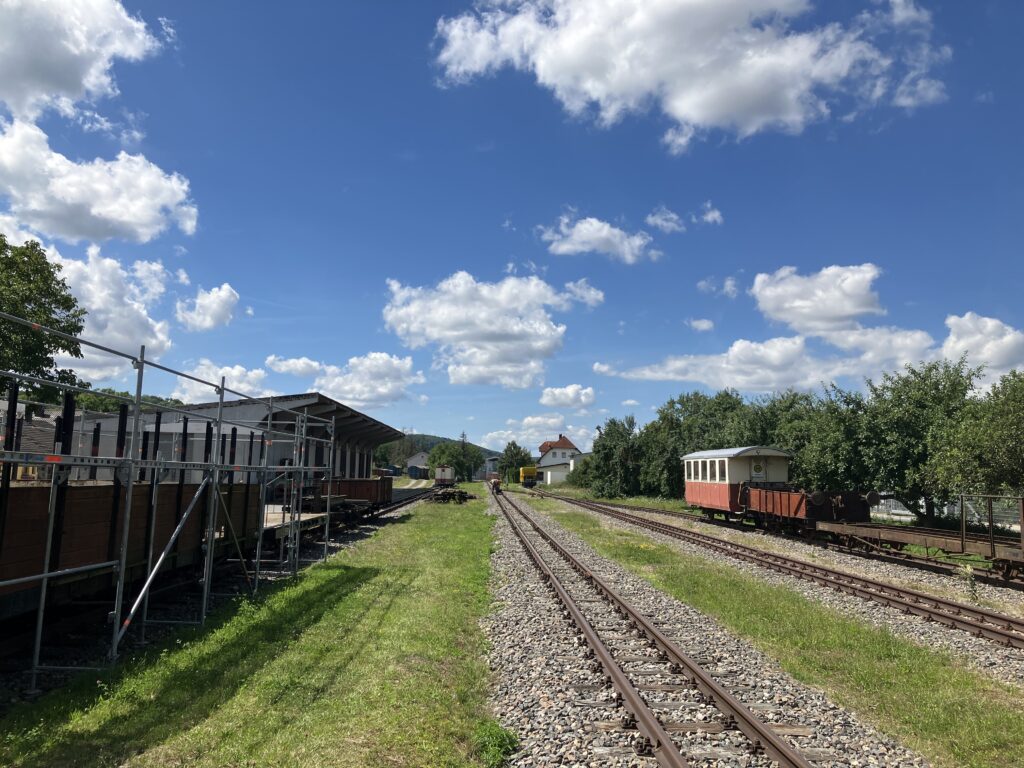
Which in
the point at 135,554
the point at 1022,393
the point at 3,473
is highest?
the point at 1022,393

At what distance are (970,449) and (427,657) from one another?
20.4 m

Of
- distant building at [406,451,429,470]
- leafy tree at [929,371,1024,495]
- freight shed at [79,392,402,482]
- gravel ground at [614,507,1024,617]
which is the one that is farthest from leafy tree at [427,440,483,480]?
leafy tree at [929,371,1024,495]

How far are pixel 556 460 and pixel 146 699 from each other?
115 m

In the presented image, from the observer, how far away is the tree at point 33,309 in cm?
2255

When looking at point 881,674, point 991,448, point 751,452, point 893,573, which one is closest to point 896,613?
point 881,674

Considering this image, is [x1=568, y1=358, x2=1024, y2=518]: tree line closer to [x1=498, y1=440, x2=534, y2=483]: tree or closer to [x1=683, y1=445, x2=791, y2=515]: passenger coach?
[x1=683, y1=445, x2=791, y2=515]: passenger coach

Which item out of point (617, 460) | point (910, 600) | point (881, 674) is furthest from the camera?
point (617, 460)

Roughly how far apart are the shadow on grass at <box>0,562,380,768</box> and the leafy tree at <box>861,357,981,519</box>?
23.4 m

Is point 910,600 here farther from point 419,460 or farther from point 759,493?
point 419,460

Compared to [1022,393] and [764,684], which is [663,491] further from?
[764,684]

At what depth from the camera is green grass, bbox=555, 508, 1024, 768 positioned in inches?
231

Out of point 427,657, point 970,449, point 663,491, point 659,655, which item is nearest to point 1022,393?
point 970,449

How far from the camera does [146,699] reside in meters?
6.33

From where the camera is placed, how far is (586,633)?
9.00 meters
